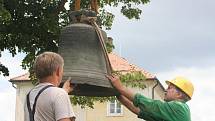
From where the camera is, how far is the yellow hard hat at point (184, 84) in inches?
221

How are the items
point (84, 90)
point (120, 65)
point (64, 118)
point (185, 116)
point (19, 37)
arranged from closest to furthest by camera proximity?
point (64, 118)
point (185, 116)
point (84, 90)
point (19, 37)
point (120, 65)

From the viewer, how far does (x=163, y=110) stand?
5.52 metres

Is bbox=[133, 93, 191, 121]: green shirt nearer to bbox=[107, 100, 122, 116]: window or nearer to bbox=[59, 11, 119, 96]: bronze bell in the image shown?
bbox=[59, 11, 119, 96]: bronze bell

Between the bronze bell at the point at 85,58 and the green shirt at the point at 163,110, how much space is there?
1.23ft

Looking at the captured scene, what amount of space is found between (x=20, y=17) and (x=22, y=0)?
19.0 inches

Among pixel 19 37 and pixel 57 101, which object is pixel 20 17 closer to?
pixel 19 37

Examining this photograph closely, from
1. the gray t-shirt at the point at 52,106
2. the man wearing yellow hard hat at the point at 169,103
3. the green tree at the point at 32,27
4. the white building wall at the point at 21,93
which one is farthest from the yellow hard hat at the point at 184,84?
the white building wall at the point at 21,93

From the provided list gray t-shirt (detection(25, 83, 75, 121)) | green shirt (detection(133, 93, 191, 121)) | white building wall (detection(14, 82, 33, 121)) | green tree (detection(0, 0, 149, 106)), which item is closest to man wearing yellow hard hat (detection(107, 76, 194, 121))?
green shirt (detection(133, 93, 191, 121))

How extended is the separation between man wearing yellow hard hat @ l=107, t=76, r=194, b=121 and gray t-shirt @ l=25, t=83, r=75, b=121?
1345 millimetres

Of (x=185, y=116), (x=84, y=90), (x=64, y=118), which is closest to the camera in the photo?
(x=64, y=118)

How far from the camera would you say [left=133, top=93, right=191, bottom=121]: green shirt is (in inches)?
216

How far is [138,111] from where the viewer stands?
5.80 metres

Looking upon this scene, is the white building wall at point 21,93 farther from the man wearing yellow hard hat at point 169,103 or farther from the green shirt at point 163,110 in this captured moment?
the green shirt at point 163,110

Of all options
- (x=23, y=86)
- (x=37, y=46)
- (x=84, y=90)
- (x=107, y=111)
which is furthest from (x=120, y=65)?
(x=84, y=90)
